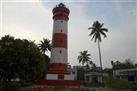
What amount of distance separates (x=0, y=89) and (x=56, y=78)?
11828mm

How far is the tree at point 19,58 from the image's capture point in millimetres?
33312

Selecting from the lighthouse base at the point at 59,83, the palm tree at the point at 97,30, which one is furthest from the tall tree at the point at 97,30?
the lighthouse base at the point at 59,83

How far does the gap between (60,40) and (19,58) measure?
7.05 meters

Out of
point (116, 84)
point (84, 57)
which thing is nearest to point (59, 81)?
point (116, 84)

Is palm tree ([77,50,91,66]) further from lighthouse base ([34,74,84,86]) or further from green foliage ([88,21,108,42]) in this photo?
lighthouse base ([34,74,84,86])

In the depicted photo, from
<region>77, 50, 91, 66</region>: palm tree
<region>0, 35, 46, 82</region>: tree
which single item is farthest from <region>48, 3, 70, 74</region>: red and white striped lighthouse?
<region>77, 50, 91, 66</region>: palm tree

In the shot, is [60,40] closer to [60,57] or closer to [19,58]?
[60,57]

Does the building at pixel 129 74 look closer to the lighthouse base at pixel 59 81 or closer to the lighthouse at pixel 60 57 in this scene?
the lighthouse base at pixel 59 81

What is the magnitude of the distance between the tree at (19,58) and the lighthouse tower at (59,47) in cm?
222

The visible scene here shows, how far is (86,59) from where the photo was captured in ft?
254

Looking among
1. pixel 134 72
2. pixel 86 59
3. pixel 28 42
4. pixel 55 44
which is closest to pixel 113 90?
pixel 55 44

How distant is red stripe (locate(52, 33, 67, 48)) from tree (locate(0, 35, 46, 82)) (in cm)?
339

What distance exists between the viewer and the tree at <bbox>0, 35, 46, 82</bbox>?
109 ft

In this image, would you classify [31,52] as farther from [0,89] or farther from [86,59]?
[86,59]
